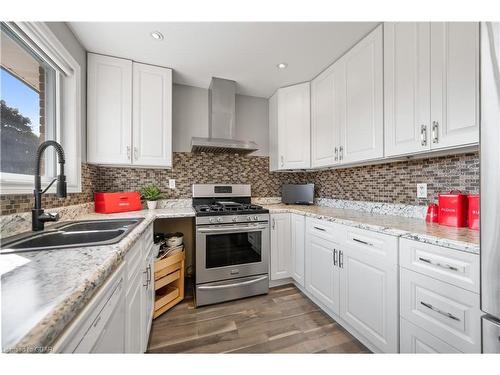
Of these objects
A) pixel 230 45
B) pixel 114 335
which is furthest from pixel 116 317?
pixel 230 45

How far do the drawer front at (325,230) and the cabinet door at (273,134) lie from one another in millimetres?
989

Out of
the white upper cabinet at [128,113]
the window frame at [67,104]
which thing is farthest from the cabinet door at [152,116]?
the window frame at [67,104]

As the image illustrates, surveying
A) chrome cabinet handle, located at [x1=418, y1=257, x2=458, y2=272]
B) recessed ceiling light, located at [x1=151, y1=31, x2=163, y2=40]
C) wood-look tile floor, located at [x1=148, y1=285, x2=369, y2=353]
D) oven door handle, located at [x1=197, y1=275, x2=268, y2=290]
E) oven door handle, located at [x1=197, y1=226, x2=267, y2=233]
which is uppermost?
recessed ceiling light, located at [x1=151, y1=31, x2=163, y2=40]

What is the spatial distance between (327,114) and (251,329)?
7.16 ft

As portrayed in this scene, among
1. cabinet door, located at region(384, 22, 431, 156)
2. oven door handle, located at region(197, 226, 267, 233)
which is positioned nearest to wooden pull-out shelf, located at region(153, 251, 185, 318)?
oven door handle, located at region(197, 226, 267, 233)

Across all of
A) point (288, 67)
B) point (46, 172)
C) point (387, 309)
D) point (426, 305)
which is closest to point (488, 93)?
point (426, 305)

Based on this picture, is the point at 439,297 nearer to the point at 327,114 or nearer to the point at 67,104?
the point at 327,114

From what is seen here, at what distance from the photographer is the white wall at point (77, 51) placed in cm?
Result: 145

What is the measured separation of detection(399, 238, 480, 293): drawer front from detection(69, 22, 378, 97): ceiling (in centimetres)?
169

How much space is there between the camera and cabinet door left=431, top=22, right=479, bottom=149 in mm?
1067

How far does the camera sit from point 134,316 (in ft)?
3.47

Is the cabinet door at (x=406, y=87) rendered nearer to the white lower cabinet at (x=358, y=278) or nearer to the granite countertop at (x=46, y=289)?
the white lower cabinet at (x=358, y=278)

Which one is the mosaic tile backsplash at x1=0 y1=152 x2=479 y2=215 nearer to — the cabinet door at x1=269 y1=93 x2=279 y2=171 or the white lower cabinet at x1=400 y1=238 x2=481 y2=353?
the cabinet door at x1=269 y1=93 x2=279 y2=171
